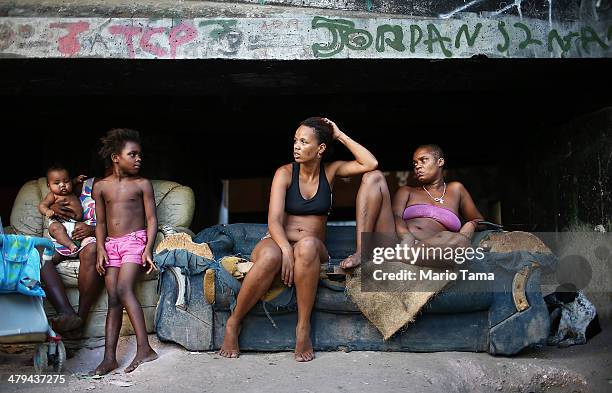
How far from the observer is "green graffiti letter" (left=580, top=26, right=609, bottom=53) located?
5.04 meters

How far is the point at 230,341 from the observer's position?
4.62 metres

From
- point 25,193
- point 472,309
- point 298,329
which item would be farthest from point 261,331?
point 25,193

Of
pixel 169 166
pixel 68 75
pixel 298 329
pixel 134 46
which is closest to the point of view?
pixel 298 329

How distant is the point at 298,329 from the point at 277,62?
191cm

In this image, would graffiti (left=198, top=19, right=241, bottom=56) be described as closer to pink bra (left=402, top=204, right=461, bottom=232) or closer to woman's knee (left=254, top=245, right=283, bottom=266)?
woman's knee (left=254, top=245, right=283, bottom=266)

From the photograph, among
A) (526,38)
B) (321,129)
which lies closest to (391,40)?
(321,129)

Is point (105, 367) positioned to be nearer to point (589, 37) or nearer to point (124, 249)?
point (124, 249)

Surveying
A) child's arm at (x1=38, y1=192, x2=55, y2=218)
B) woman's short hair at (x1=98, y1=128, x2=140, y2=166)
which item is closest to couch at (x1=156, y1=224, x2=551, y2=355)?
woman's short hair at (x1=98, y1=128, x2=140, y2=166)

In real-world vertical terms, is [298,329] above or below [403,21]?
below

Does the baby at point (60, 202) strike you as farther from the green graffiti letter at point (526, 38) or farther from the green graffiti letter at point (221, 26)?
the green graffiti letter at point (526, 38)

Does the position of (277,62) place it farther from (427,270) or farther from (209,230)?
(427,270)

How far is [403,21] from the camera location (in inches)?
195

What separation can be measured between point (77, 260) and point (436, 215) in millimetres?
2738

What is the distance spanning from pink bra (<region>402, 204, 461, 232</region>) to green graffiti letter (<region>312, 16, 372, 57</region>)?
4.46 ft
